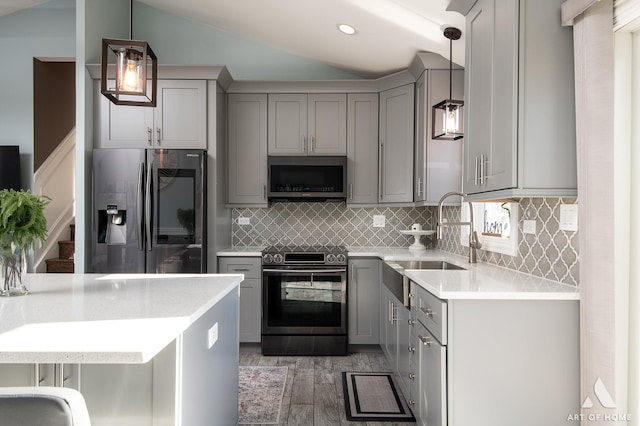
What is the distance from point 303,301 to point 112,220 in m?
1.73

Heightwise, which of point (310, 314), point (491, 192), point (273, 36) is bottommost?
point (310, 314)

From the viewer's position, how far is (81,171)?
3.50 m

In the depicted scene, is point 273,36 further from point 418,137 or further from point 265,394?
point 265,394

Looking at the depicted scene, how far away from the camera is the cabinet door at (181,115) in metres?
3.62

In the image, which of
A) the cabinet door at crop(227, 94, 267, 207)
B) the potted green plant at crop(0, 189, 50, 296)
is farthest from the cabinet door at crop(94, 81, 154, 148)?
the potted green plant at crop(0, 189, 50, 296)

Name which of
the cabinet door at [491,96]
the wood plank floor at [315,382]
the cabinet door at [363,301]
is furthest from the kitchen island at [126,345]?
the cabinet door at [363,301]

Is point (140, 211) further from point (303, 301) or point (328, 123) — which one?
point (328, 123)

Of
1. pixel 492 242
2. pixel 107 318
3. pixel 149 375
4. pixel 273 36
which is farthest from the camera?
pixel 273 36

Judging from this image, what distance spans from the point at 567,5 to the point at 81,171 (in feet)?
11.5

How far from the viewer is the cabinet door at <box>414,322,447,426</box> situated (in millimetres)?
1807

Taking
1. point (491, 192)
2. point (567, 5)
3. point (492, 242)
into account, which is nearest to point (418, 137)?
point (492, 242)

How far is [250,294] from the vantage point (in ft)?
Answer: 12.2

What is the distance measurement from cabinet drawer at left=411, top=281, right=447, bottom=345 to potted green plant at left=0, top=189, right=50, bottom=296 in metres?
1.63

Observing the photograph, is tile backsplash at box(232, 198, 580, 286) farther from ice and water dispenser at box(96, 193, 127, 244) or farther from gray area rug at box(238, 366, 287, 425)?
gray area rug at box(238, 366, 287, 425)
